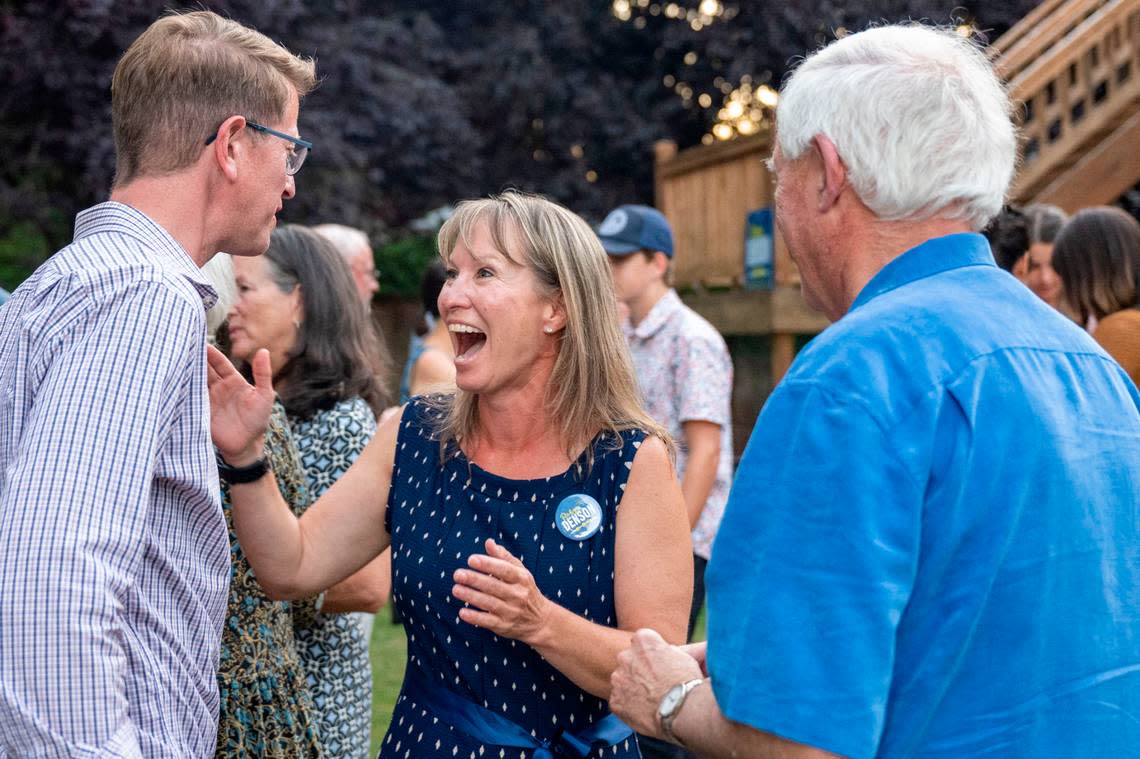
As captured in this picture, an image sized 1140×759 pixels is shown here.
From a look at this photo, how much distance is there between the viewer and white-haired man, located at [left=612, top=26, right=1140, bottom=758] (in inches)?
57.7

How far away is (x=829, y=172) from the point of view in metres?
1.65

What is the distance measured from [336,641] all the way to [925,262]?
2.23m

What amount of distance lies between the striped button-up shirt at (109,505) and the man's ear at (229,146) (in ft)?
0.56

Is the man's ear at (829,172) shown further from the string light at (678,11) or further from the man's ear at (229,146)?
the string light at (678,11)

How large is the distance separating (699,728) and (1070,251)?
3457mm

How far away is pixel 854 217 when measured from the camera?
1678 millimetres

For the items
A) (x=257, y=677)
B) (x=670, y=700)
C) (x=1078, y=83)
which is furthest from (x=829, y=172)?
(x=1078, y=83)

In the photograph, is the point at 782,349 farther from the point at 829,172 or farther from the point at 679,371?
the point at 829,172

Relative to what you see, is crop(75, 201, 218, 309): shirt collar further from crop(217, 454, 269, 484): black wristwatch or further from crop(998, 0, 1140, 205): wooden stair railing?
crop(998, 0, 1140, 205): wooden stair railing

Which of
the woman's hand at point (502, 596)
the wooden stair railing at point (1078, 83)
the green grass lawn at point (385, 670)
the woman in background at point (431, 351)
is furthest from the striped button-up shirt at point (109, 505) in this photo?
the wooden stair railing at point (1078, 83)

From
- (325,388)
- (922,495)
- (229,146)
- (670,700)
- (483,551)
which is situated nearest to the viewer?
(922,495)

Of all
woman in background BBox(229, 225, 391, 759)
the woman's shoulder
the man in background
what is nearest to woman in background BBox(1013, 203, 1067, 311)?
the man in background

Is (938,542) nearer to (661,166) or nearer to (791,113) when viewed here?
(791,113)

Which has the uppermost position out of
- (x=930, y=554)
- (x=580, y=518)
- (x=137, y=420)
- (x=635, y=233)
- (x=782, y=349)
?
(x=137, y=420)
